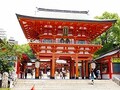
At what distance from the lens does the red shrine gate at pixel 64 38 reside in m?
29.5

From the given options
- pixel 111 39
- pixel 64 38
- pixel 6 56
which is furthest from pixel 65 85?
pixel 111 39

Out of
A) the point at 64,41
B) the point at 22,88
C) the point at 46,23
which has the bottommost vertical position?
the point at 22,88

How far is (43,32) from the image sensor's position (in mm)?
31062

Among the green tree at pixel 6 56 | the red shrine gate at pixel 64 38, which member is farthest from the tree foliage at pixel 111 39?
the green tree at pixel 6 56

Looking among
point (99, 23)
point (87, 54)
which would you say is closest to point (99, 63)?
point (87, 54)

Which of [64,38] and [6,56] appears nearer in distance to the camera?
[6,56]

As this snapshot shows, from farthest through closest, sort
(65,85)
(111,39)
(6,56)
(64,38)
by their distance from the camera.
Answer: (111,39) → (64,38) → (65,85) → (6,56)

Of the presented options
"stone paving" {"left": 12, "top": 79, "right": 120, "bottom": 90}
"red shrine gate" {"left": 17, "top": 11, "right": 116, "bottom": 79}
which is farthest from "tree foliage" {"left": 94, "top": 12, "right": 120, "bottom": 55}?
"stone paving" {"left": 12, "top": 79, "right": 120, "bottom": 90}

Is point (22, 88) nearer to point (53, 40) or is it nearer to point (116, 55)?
point (53, 40)

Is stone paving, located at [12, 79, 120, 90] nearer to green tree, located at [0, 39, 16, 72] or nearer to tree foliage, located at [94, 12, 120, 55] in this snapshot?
green tree, located at [0, 39, 16, 72]

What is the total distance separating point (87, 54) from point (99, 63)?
6274mm

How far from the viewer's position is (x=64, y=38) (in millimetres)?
31141

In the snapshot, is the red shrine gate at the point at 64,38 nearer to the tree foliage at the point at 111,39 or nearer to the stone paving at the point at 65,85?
the stone paving at the point at 65,85

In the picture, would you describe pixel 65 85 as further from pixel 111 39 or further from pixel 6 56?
pixel 111 39
